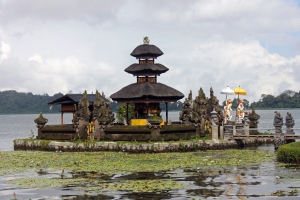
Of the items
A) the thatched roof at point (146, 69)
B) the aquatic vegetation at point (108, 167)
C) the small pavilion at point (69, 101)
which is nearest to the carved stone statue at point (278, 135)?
the aquatic vegetation at point (108, 167)

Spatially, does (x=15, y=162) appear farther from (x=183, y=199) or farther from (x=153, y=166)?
(x=183, y=199)

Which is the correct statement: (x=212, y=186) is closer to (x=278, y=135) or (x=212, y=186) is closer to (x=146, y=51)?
(x=278, y=135)

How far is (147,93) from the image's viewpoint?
53.3m

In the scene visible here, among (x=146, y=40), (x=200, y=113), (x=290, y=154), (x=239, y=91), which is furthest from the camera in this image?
(x=146, y=40)

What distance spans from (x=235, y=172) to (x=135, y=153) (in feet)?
47.2

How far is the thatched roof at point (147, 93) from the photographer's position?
53625 millimetres

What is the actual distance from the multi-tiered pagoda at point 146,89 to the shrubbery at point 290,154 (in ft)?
64.0

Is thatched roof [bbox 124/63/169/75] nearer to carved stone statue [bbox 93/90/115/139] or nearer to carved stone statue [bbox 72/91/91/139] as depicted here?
carved stone statue [bbox 93/90/115/139]

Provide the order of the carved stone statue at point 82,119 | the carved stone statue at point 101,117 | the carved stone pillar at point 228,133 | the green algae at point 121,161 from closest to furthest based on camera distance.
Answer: the green algae at point 121,161
the carved stone pillar at point 228,133
the carved stone statue at point 101,117
the carved stone statue at point 82,119

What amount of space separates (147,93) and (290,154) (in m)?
20.8

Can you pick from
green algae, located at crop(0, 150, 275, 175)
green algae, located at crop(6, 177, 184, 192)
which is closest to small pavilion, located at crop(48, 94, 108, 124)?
green algae, located at crop(0, 150, 275, 175)

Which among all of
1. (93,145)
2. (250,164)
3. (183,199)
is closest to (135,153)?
(93,145)

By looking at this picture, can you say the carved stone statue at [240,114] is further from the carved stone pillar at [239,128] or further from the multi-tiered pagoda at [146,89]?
the multi-tiered pagoda at [146,89]

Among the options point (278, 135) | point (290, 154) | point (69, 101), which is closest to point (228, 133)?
point (278, 135)
